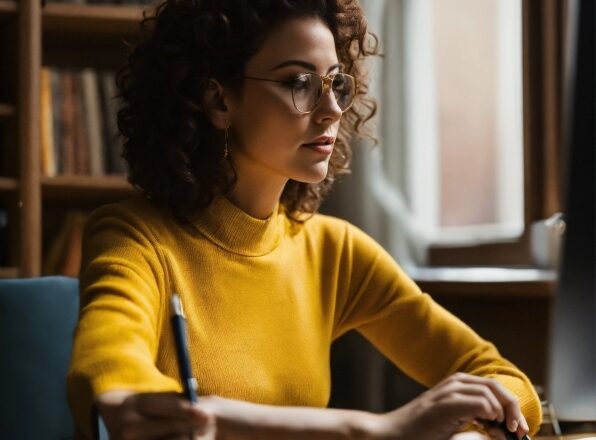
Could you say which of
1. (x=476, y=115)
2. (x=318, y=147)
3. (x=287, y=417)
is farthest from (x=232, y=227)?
(x=476, y=115)

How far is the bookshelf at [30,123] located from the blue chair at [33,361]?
82cm

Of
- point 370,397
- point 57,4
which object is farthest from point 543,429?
point 57,4

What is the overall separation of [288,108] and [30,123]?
1150 mm

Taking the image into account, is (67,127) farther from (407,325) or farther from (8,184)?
(407,325)

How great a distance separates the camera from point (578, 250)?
2.02 feet

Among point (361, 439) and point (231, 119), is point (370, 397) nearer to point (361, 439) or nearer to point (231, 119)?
point (231, 119)

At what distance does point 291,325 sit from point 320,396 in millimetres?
122

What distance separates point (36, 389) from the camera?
137cm

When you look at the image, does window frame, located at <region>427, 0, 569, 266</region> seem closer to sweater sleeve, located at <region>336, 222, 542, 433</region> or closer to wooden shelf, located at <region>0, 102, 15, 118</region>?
sweater sleeve, located at <region>336, 222, 542, 433</region>

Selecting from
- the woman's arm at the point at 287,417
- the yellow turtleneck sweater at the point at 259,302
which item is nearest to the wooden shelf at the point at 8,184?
the yellow turtleneck sweater at the point at 259,302

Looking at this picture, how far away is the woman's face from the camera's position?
1.28 m

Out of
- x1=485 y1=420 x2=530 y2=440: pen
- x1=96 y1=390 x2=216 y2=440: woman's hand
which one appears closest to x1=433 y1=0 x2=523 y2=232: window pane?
x1=485 y1=420 x2=530 y2=440: pen

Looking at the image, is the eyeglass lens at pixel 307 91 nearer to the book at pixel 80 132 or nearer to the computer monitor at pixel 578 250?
the computer monitor at pixel 578 250

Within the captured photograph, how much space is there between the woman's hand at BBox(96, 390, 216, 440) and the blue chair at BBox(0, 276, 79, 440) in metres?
0.52
